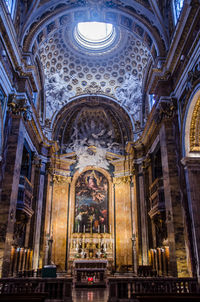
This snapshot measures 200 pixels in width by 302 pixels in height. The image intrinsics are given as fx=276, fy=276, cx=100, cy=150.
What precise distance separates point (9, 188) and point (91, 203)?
10699 mm

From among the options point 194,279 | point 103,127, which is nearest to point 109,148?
point 103,127

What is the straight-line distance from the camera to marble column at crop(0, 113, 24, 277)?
10469 millimetres

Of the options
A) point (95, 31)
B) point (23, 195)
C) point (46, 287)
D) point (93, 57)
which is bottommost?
point (46, 287)

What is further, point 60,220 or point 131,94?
point 131,94

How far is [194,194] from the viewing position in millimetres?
10703

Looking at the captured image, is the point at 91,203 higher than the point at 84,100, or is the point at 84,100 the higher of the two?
the point at 84,100

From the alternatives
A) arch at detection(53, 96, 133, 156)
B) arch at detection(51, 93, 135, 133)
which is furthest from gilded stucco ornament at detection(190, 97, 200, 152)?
arch at detection(53, 96, 133, 156)

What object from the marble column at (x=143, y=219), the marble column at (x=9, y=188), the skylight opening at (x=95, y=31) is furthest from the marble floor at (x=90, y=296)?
the skylight opening at (x=95, y=31)

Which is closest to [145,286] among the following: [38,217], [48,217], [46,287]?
[46,287]

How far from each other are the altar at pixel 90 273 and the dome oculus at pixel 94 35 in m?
15.4

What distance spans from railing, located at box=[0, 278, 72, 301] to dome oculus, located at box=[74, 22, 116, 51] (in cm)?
1756

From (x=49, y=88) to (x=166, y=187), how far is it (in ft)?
41.4

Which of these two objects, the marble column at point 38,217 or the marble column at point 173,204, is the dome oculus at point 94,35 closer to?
the marble column at point 38,217

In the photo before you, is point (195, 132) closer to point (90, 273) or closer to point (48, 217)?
point (90, 273)
